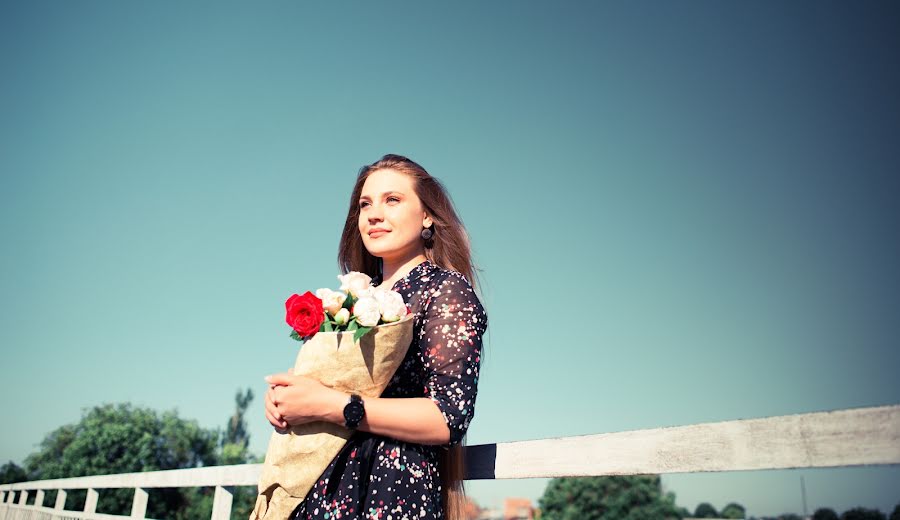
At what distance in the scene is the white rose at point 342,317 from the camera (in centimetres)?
199

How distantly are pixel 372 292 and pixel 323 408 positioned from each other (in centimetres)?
40

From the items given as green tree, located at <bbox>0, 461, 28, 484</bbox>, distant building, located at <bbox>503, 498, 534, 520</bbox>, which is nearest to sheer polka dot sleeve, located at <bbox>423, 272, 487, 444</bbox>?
green tree, located at <bbox>0, 461, 28, 484</bbox>

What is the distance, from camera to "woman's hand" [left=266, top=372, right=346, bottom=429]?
1917 millimetres

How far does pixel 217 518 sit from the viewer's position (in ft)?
11.2

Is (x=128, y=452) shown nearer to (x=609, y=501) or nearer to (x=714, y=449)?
(x=609, y=501)

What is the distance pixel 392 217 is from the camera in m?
2.59

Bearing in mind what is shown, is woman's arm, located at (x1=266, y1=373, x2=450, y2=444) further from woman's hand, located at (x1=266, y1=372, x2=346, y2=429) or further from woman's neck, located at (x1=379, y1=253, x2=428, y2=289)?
woman's neck, located at (x1=379, y1=253, x2=428, y2=289)

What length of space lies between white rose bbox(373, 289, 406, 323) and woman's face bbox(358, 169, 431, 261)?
24.1 inches

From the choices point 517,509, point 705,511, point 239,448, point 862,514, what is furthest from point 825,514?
point 239,448

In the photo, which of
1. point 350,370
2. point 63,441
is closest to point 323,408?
point 350,370

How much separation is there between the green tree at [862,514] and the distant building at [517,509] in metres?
36.2

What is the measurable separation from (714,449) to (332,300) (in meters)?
1.20

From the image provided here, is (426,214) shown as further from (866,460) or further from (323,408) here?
(866,460)

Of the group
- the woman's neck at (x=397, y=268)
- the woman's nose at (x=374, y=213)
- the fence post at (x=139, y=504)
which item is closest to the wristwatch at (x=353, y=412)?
the woman's neck at (x=397, y=268)
